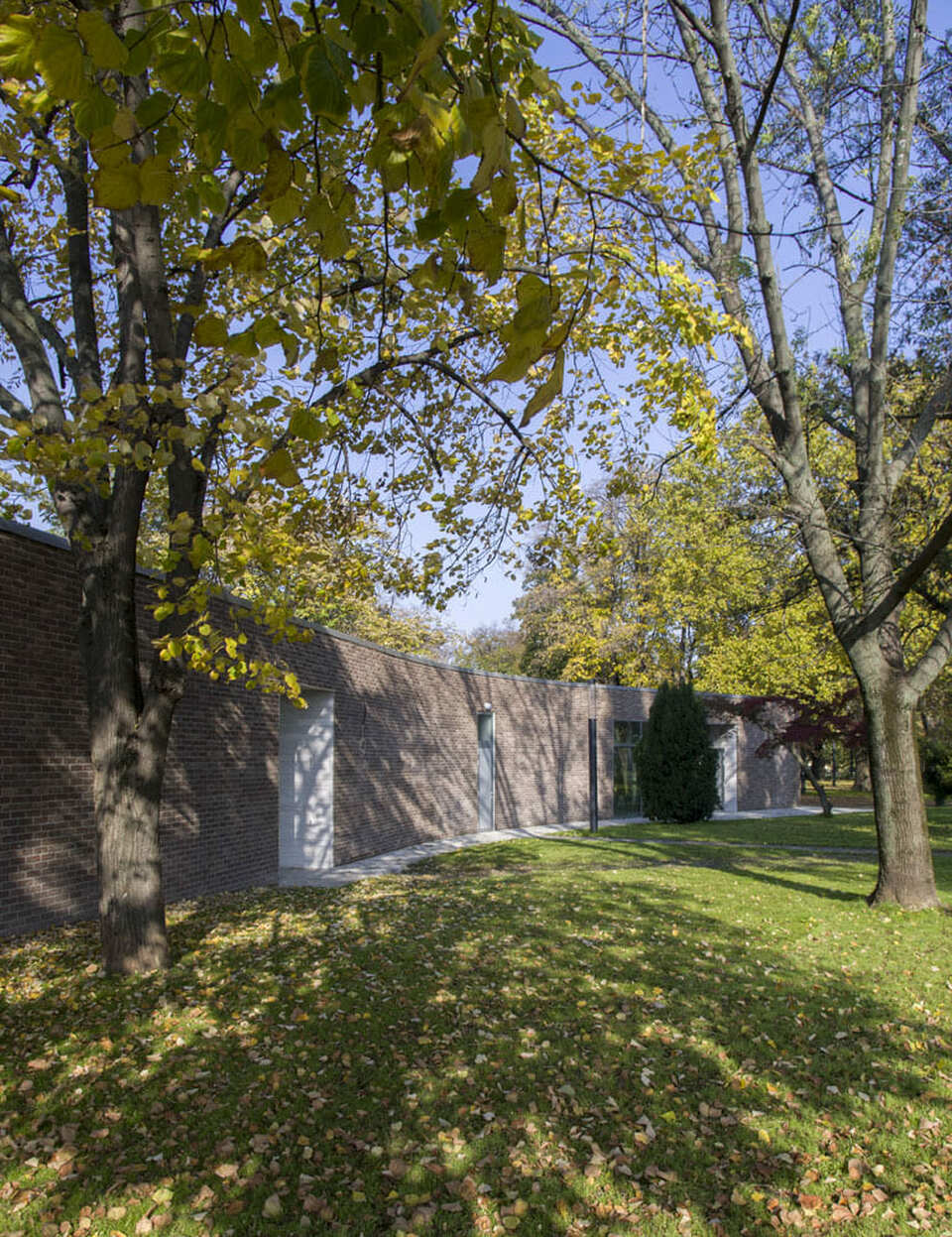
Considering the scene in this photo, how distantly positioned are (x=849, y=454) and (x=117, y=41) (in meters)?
19.5

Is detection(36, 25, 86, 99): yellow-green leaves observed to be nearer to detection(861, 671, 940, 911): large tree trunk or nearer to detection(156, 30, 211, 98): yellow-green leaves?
detection(156, 30, 211, 98): yellow-green leaves

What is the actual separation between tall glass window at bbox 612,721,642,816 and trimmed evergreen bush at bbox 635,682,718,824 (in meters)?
3.17

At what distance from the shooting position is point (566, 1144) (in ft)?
12.0

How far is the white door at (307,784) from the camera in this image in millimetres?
13188

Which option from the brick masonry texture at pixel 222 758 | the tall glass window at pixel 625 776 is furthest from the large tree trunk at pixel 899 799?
the tall glass window at pixel 625 776

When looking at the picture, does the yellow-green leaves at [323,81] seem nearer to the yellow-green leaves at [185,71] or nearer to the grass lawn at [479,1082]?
the yellow-green leaves at [185,71]

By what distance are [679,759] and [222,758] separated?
1446 cm

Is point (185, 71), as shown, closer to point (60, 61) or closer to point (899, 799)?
point (60, 61)

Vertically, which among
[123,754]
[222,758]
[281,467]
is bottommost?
[222,758]

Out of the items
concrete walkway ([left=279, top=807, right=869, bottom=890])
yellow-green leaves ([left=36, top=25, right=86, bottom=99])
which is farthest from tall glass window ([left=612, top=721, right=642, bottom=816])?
yellow-green leaves ([left=36, top=25, right=86, bottom=99])

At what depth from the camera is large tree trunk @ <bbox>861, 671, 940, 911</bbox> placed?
28.1 ft

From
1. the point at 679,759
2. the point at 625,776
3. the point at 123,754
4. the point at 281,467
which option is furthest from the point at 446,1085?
the point at 625,776

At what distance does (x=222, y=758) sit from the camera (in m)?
10.2

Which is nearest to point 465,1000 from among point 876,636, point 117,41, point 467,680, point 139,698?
point 139,698
